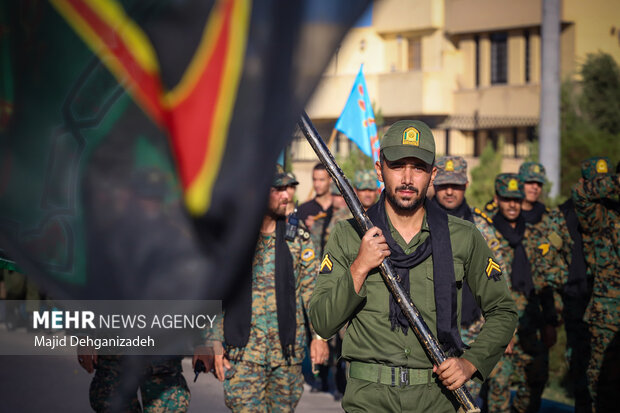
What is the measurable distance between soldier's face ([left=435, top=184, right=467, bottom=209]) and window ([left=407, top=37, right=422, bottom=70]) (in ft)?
84.7

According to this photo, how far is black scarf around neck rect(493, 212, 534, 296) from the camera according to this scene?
26.2 feet

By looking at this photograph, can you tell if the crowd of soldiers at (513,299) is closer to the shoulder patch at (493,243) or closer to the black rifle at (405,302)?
the shoulder patch at (493,243)

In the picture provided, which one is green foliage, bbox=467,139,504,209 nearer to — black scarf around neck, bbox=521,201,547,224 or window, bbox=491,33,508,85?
window, bbox=491,33,508,85

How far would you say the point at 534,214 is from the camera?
28.5 feet

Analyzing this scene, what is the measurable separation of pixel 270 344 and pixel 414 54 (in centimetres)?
2765

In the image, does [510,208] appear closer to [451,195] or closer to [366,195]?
[451,195]

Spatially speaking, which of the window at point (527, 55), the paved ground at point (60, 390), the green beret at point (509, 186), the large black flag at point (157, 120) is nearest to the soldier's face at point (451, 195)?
the green beret at point (509, 186)

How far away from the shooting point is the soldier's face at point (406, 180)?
140 inches

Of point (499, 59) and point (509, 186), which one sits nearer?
point (509, 186)

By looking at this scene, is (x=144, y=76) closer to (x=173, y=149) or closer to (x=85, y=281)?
(x=173, y=149)

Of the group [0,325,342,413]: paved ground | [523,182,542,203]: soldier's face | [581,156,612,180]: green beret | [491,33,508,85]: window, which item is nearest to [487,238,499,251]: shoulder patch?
[581,156,612,180]: green beret

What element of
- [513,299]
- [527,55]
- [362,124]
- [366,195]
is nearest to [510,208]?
[366,195]

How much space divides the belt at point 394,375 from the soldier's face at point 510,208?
4.83m

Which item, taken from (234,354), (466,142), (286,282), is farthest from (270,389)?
(466,142)
